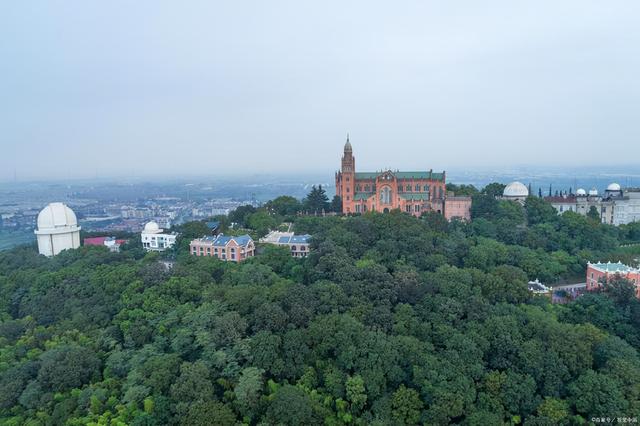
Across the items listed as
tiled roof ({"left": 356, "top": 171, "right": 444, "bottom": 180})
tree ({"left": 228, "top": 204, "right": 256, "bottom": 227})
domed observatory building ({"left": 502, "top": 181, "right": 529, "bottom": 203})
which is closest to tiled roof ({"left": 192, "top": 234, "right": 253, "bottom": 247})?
tree ({"left": 228, "top": 204, "right": 256, "bottom": 227})

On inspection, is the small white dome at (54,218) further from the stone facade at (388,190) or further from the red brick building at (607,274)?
the red brick building at (607,274)

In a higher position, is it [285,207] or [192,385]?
[285,207]

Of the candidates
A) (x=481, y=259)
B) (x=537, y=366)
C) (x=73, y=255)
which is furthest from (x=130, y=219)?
(x=537, y=366)

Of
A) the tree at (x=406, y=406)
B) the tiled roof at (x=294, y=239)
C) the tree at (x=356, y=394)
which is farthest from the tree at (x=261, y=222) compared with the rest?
the tree at (x=406, y=406)

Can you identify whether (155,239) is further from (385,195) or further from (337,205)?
(385,195)

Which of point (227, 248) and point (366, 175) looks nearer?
point (227, 248)

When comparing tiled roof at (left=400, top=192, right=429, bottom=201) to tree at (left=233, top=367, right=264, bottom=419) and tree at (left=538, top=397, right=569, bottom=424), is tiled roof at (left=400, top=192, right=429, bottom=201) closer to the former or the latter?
tree at (left=538, top=397, right=569, bottom=424)

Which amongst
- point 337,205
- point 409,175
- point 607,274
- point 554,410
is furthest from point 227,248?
point 607,274
